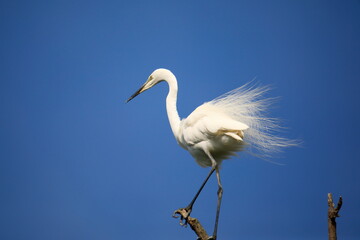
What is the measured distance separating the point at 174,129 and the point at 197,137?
32cm

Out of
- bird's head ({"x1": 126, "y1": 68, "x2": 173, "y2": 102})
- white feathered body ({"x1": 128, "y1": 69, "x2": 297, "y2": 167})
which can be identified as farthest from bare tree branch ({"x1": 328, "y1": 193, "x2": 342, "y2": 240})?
bird's head ({"x1": 126, "y1": 68, "x2": 173, "y2": 102})

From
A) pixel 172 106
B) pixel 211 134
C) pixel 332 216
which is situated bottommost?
pixel 332 216

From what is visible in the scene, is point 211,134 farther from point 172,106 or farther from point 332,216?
point 332,216

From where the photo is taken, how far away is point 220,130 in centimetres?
253

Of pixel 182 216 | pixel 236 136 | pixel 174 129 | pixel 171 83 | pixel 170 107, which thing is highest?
pixel 171 83

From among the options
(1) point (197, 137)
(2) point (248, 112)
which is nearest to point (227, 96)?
(2) point (248, 112)

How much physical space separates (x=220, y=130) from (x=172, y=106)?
2.09 feet

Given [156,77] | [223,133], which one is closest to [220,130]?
[223,133]

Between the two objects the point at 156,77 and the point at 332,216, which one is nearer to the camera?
the point at 332,216

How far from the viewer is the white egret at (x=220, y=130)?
2.60m

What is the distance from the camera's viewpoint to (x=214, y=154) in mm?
2811

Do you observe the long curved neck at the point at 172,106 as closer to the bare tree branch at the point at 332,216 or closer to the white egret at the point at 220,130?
the white egret at the point at 220,130

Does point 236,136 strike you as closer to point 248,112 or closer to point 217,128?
point 217,128

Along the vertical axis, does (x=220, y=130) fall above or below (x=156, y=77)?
below
